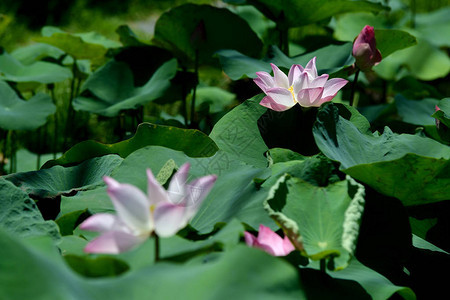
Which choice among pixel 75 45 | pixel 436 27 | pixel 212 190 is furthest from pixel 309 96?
pixel 436 27

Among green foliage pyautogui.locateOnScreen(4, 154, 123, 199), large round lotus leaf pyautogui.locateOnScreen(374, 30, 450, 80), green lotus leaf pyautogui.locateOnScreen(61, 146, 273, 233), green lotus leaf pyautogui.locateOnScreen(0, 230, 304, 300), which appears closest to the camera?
green lotus leaf pyautogui.locateOnScreen(0, 230, 304, 300)

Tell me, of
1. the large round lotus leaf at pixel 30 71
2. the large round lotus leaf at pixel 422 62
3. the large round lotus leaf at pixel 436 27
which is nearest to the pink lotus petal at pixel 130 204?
the large round lotus leaf at pixel 30 71

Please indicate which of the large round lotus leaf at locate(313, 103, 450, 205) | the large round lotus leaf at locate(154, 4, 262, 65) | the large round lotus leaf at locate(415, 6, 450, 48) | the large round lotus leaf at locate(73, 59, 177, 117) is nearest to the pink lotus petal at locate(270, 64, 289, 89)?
the large round lotus leaf at locate(313, 103, 450, 205)

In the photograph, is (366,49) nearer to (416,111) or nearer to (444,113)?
(444,113)

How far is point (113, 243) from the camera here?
2.06ft

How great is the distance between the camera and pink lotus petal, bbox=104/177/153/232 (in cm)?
61

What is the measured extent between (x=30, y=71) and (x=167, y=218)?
1694mm

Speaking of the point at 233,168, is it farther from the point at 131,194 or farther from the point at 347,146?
the point at 131,194

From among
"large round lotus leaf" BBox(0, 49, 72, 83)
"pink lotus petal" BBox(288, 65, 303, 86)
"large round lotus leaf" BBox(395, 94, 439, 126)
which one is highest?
"pink lotus petal" BBox(288, 65, 303, 86)

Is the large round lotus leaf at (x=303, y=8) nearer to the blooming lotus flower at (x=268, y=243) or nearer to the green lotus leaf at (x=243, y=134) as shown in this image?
the green lotus leaf at (x=243, y=134)

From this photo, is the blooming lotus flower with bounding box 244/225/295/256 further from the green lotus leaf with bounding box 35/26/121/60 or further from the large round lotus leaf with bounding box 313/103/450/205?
the green lotus leaf with bounding box 35/26/121/60

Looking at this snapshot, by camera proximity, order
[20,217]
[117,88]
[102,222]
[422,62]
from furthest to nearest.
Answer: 1. [422,62]
2. [117,88]
3. [20,217]
4. [102,222]

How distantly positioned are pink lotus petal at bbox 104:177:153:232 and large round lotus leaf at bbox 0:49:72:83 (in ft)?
4.78

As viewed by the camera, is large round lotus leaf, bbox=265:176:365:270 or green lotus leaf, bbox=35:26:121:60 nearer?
large round lotus leaf, bbox=265:176:365:270
